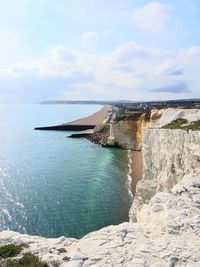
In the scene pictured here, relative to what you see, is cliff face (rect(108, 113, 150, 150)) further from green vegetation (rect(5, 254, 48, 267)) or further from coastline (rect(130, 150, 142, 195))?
green vegetation (rect(5, 254, 48, 267))

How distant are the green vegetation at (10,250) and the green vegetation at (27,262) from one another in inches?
17.7

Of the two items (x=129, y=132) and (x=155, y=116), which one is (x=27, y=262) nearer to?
(x=155, y=116)

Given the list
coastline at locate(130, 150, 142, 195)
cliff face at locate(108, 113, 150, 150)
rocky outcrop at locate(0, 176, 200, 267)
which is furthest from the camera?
cliff face at locate(108, 113, 150, 150)

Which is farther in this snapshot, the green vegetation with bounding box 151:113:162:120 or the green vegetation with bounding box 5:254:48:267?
the green vegetation with bounding box 151:113:162:120

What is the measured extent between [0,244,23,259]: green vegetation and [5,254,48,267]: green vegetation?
1.48 feet

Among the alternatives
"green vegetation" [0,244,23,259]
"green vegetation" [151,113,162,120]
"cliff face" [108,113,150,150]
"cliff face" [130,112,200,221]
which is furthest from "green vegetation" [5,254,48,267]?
"cliff face" [108,113,150,150]

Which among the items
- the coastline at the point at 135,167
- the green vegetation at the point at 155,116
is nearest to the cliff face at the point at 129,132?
the coastline at the point at 135,167

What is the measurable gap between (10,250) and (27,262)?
103 cm

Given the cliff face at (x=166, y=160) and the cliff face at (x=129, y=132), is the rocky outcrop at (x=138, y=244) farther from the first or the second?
the cliff face at (x=129, y=132)

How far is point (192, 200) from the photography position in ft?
53.1

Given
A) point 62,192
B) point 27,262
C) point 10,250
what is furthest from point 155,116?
point 27,262

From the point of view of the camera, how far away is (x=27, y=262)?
38.8 feet

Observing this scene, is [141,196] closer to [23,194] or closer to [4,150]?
[23,194]

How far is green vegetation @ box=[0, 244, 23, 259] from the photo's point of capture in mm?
12438
